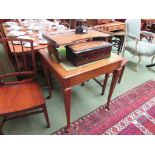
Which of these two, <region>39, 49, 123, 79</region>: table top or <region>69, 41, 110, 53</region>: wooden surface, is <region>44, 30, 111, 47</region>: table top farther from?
<region>39, 49, 123, 79</region>: table top

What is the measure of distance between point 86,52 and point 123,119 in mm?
984

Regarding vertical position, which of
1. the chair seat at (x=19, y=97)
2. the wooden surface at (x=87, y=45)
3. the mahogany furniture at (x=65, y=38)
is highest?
the mahogany furniture at (x=65, y=38)

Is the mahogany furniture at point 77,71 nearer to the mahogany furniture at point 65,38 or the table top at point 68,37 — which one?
the mahogany furniture at point 65,38

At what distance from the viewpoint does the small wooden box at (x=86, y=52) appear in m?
1.17

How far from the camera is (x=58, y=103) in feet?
6.12

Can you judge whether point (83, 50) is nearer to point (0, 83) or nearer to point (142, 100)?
point (0, 83)

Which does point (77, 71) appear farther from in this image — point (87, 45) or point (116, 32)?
point (116, 32)

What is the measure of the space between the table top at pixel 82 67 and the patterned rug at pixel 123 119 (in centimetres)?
65

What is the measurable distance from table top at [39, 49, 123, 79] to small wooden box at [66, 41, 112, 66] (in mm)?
48

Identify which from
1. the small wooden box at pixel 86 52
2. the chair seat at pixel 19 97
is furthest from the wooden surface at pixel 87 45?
the chair seat at pixel 19 97

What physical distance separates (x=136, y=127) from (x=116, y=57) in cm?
84

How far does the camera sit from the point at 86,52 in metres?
1.18

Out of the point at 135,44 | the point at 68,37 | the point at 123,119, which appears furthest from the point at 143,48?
the point at 68,37

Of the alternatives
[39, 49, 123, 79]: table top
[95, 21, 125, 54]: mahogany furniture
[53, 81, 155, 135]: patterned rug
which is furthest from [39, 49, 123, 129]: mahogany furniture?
[95, 21, 125, 54]: mahogany furniture
